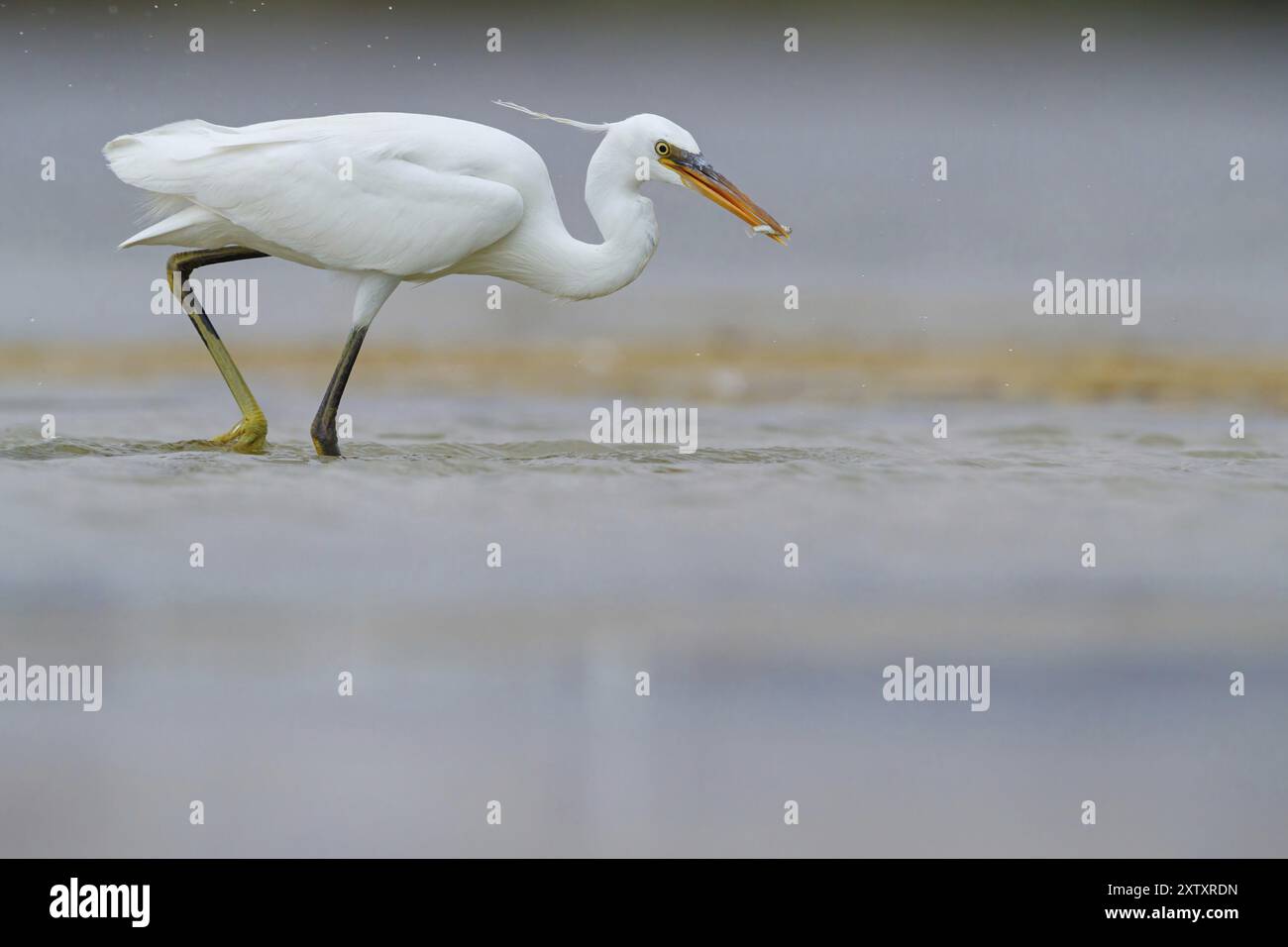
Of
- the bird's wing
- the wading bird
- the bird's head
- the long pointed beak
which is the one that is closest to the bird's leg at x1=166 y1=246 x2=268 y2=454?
the wading bird

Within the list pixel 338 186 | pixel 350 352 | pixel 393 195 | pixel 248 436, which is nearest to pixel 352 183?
pixel 338 186

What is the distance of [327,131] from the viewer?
645 centimetres

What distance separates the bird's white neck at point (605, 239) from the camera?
22.1 ft

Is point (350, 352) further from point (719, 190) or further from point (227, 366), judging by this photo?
point (719, 190)

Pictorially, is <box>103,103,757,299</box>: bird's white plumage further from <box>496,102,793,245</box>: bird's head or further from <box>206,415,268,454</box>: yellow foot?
<box>206,415,268,454</box>: yellow foot

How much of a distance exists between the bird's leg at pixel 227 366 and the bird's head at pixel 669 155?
5.04ft

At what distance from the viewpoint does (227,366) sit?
7.00 meters

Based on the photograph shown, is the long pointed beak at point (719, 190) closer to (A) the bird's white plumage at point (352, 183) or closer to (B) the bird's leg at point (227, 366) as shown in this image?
(A) the bird's white plumage at point (352, 183)

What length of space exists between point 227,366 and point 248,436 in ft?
1.04

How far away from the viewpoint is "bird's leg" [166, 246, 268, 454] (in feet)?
22.6

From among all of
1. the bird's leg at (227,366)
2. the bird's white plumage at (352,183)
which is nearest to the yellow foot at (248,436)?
the bird's leg at (227,366)

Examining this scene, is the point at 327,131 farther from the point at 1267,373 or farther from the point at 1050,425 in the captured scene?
the point at 1267,373

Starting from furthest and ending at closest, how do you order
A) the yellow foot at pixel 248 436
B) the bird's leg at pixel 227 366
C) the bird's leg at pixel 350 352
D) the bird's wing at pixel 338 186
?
the yellow foot at pixel 248 436, the bird's leg at pixel 227 366, the bird's leg at pixel 350 352, the bird's wing at pixel 338 186

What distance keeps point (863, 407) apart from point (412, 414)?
2487 millimetres
